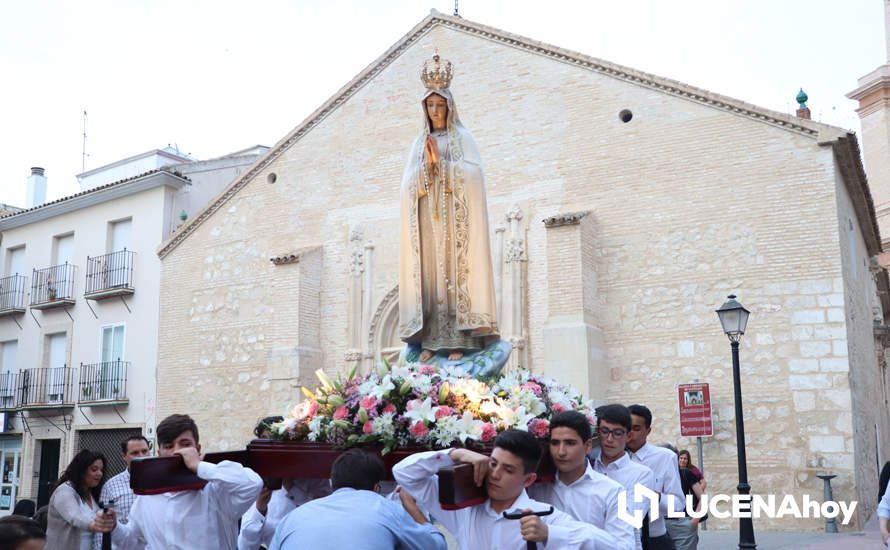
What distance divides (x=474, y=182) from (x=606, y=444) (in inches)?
101

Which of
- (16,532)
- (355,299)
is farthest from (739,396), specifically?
(355,299)

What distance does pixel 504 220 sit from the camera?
60.2 ft

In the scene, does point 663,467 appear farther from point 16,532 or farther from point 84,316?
point 84,316

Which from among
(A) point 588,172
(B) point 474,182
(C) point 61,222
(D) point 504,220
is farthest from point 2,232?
(B) point 474,182

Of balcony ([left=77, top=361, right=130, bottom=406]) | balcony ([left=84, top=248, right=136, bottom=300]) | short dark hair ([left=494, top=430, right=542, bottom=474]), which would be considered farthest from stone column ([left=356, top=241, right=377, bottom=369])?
short dark hair ([left=494, top=430, right=542, bottom=474])

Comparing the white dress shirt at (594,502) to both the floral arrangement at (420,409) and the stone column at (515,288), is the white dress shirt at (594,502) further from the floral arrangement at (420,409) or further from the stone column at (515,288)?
the stone column at (515,288)

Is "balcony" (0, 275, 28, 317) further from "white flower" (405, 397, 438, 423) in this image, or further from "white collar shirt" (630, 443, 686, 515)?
"white flower" (405, 397, 438, 423)

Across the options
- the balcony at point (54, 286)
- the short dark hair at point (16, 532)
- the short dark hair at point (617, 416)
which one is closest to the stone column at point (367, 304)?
the balcony at point (54, 286)

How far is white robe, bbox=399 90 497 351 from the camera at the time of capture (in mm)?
6656

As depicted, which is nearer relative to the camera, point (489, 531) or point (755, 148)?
point (489, 531)

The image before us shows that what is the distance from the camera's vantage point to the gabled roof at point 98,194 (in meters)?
24.1

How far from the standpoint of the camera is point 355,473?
3.61 meters

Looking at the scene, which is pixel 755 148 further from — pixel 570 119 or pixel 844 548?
pixel 844 548

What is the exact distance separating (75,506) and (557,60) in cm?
1486
